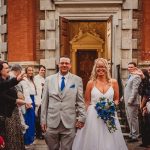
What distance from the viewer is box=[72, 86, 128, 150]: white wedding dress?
789 centimetres

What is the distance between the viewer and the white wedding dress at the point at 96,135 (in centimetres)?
789

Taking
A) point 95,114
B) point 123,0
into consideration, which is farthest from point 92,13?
point 95,114

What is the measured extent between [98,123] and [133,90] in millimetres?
3604

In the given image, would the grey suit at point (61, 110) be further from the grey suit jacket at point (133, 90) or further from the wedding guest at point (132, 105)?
the wedding guest at point (132, 105)

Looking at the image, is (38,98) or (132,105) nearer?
(132,105)

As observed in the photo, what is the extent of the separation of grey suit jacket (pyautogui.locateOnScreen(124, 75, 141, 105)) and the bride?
330 cm

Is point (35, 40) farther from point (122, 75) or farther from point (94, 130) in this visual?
point (94, 130)

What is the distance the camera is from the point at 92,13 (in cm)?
1592

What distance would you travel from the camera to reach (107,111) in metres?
A: 7.88

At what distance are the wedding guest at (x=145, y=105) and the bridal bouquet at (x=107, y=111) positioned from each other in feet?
7.69

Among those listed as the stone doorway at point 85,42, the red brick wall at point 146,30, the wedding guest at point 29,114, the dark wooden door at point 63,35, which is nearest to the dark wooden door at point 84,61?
the stone doorway at point 85,42

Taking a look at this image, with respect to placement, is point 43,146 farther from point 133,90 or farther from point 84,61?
point 84,61

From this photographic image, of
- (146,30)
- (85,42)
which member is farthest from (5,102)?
(85,42)

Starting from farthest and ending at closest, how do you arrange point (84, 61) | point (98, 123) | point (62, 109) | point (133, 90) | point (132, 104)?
point (84, 61) → point (132, 104) → point (133, 90) → point (98, 123) → point (62, 109)
